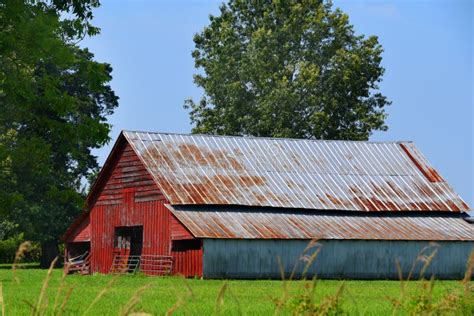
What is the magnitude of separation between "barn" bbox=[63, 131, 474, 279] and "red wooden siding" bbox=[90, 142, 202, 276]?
5cm

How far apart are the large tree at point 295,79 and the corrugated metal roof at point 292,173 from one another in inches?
655

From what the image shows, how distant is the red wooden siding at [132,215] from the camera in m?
42.4

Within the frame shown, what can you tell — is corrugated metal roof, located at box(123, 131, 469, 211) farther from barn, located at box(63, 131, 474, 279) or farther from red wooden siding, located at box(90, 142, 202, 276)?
red wooden siding, located at box(90, 142, 202, 276)

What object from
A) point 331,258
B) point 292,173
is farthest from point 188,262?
point 292,173

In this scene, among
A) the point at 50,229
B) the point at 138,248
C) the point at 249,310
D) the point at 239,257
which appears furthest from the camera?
the point at 50,229

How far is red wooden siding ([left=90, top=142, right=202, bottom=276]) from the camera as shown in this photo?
42.4 m

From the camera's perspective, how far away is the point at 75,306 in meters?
19.5

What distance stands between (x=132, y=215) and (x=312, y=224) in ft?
26.9

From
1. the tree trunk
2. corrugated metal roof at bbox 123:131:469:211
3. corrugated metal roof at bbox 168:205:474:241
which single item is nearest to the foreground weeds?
corrugated metal roof at bbox 168:205:474:241

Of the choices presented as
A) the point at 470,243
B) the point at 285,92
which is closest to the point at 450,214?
the point at 470,243

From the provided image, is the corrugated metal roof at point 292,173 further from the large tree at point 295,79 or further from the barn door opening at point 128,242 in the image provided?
the large tree at point 295,79

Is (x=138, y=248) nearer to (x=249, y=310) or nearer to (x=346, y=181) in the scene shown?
(x=346, y=181)

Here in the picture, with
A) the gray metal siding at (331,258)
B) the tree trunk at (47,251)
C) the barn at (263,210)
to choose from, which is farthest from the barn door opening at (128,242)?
the tree trunk at (47,251)

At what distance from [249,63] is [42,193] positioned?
55.6 ft
